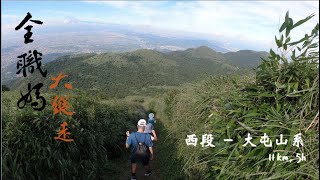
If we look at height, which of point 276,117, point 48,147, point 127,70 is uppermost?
point 276,117

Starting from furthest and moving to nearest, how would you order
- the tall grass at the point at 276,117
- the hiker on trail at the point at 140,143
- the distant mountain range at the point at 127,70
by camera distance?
the distant mountain range at the point at 127,70
the hiker on trail at the point at 140,143
the tall grass at the point at 276,117

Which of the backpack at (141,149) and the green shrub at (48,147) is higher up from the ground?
the green shrub at (48,147)

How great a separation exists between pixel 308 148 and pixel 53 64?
91.0m

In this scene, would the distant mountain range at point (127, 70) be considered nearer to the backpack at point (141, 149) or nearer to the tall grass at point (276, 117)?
the backpack at point (141, 149)

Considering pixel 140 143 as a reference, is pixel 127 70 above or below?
below

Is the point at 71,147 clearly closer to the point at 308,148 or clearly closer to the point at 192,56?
the point at 308,148

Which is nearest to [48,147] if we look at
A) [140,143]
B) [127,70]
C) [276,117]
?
[140,143]

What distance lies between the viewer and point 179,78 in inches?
3501

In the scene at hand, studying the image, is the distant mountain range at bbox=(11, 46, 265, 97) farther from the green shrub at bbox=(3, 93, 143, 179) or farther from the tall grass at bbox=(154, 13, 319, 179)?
the tall grass at bbox=(154, 13, 319, 179)

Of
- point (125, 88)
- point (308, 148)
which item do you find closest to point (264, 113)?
point (308, 148)

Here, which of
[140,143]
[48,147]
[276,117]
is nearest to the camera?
[276,117]

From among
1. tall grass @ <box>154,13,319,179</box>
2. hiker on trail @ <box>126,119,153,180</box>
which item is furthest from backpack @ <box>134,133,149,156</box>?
tall grass @ <box>154,13,319,179</box>

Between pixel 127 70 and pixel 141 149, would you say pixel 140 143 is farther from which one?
pixel 127 70

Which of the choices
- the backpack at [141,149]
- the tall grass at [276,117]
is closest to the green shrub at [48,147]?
the backpack at [141,149]
